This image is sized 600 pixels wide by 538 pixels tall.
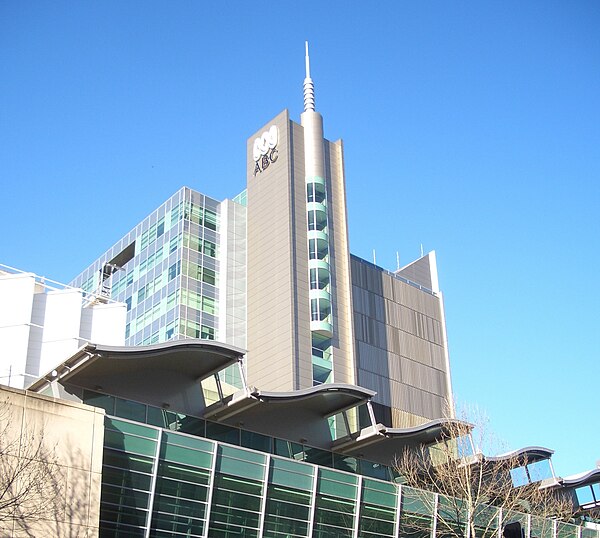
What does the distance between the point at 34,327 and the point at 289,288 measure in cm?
1911

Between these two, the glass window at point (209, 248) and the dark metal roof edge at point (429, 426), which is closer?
the dark metal roof edge at point (429, 426)

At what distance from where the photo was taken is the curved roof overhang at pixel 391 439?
43844mm

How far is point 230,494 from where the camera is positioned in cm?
3597

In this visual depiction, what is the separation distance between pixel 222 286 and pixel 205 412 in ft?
103

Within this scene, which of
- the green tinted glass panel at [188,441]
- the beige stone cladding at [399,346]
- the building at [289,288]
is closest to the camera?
the green tinted glass panel at [188,441]

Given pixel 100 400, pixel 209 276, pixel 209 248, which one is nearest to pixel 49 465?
pixel 100 400

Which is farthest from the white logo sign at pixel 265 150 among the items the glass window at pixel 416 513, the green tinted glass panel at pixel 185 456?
the green tinted glass panel at pixel 185 456

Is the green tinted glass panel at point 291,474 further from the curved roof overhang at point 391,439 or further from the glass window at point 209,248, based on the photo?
the glass window at point 209,248

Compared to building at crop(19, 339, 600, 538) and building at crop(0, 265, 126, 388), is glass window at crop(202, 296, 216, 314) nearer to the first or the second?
building at crop(0, 265, 126, 388)

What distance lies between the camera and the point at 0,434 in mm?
28875

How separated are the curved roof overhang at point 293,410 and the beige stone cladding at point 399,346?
24.0 meters

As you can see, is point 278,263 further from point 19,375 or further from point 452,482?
point 452,482

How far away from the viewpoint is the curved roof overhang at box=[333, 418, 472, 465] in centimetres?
4384

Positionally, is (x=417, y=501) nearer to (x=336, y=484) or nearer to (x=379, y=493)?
(x=379, y=493)
